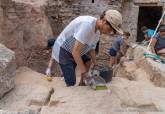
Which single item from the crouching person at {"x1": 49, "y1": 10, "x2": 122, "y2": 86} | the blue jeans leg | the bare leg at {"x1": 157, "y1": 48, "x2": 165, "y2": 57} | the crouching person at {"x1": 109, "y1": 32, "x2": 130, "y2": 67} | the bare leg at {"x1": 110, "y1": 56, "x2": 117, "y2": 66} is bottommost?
the bare leg at {"x1": 110, "y1": 56, "x2": 117, "y2": 66}

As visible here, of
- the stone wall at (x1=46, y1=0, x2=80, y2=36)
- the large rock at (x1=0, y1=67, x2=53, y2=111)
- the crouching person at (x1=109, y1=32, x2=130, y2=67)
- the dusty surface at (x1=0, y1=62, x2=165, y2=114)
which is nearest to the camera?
the dusty surface at (x1=0, y1=62, x2=165, y2=114)

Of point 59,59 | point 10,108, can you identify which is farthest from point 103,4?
point 10,108

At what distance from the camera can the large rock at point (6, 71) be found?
14.7ft

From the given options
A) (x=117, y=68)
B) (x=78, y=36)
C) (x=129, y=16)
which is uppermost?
(x=78, y=36)

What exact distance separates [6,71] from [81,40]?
1.07m

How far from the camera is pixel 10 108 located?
4234mm

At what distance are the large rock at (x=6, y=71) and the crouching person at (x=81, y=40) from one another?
64cm

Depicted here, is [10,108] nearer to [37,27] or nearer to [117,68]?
[37,27]

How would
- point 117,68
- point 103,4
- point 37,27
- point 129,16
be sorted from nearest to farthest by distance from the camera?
point 37,27 → point 117,68 → point 103,4 → point 129,16

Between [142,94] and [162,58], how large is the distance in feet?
7.47

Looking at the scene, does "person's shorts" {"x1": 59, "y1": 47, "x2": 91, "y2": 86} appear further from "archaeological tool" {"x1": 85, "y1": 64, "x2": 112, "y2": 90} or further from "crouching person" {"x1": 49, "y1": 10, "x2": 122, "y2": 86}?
"archaeological tool" {"x1": 85, "y1": 64, "x2": 112, "y2": 90}

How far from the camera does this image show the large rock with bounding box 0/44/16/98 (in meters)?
4.49

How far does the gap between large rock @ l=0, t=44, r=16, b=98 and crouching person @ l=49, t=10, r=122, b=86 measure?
0.64m

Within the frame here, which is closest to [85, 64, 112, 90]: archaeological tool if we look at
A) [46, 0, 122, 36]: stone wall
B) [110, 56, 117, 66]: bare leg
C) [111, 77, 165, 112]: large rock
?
[111, 77, 165, 112]: large rock
